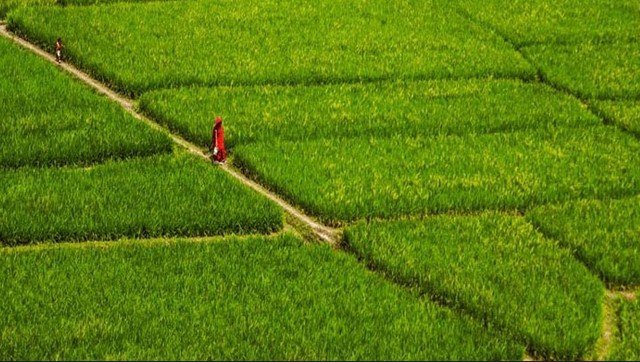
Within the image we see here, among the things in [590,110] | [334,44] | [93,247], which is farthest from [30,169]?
[590,110]

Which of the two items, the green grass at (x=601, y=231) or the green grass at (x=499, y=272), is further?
the green grass at (x=601, y=231)

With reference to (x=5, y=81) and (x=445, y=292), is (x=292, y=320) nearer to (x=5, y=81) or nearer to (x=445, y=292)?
(x=445, y=292)

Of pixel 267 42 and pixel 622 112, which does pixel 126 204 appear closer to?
pixel 267 42

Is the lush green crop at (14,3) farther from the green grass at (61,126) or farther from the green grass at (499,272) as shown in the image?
the green grass at (499,272)

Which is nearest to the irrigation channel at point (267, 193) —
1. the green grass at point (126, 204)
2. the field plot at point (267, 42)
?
the field plot at point (267, 42)

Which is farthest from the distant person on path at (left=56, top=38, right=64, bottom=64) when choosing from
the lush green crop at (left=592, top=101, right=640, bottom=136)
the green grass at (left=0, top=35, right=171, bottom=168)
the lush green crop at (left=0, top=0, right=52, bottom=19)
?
the lush green crop at (left=592, top=101, right=640, bottom=136)

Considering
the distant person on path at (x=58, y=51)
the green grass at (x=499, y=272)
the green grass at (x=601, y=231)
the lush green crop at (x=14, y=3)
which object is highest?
the lush green crop at (x=14, y=3)
